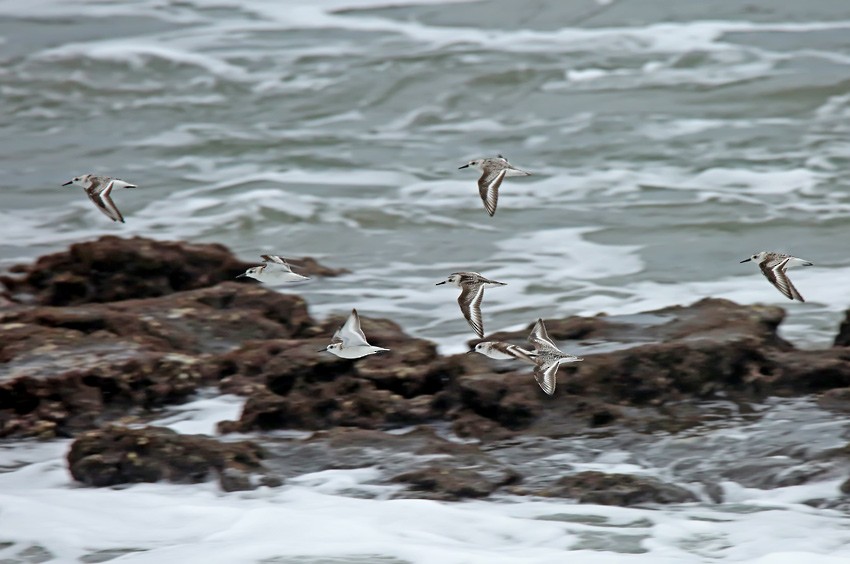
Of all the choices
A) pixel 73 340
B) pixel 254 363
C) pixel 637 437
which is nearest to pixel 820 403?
pixel 637 437

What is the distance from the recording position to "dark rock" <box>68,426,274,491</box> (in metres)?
5.73

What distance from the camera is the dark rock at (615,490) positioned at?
18.0ft

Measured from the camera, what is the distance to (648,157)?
45.6ft

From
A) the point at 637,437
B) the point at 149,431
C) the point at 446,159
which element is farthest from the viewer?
the point at 446,159

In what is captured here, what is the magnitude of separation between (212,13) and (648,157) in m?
10.6

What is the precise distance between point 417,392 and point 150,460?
152cm

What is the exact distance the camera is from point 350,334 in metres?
6.02

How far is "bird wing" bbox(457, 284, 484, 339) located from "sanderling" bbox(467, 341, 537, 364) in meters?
0.12

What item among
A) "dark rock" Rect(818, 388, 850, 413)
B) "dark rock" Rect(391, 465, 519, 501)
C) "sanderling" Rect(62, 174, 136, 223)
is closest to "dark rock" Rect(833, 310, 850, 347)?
"dark rock" Rect(818, 388, 850, 413)

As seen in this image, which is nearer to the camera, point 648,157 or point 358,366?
point 358,366

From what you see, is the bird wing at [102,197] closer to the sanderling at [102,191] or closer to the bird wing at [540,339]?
the sanderling at [102,191]

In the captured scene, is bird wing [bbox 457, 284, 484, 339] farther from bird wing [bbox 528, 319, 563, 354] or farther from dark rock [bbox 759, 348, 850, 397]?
dark rock [bbox 759, 348, 850, 397]

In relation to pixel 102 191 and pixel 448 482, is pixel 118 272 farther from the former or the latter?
pixel 448 482

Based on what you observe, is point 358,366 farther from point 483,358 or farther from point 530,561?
point 530,561
